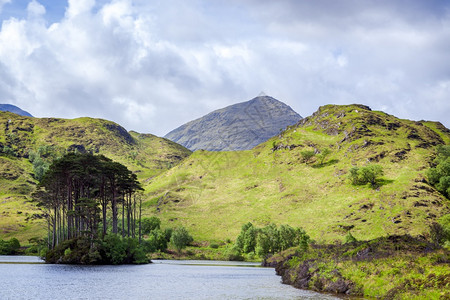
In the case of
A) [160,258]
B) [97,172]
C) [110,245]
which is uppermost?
[97,172]

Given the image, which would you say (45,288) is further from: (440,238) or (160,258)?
(440,238)

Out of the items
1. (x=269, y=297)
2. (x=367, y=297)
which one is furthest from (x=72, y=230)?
(x=367, y=297)

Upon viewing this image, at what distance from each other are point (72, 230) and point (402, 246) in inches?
3770

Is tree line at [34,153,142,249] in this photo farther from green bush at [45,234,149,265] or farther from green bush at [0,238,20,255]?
green bush at [0,238,20,255]

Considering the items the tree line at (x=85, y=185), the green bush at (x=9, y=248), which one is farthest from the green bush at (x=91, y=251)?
the green bush at (x=9, y=248)

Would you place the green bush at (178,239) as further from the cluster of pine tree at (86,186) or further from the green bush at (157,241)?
the cluster of pine tree at (86,186)

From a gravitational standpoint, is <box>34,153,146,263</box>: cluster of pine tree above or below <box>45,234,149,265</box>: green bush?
above

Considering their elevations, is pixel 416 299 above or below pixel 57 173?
below

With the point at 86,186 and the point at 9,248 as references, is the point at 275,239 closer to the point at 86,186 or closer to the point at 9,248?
the point at 86,186

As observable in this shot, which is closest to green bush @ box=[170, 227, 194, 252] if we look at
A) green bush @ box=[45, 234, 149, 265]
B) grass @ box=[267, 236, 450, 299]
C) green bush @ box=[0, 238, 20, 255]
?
Result: green bush @ box=[0, 238, 20, 255]

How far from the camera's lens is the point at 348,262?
186ft

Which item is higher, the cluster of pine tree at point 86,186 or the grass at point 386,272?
the cluster of pine tree at point 86,186

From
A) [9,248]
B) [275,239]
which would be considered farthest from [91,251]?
[9,248]

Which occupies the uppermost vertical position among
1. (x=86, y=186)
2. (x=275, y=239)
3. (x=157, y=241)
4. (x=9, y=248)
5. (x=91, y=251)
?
(x=86, y=186)
